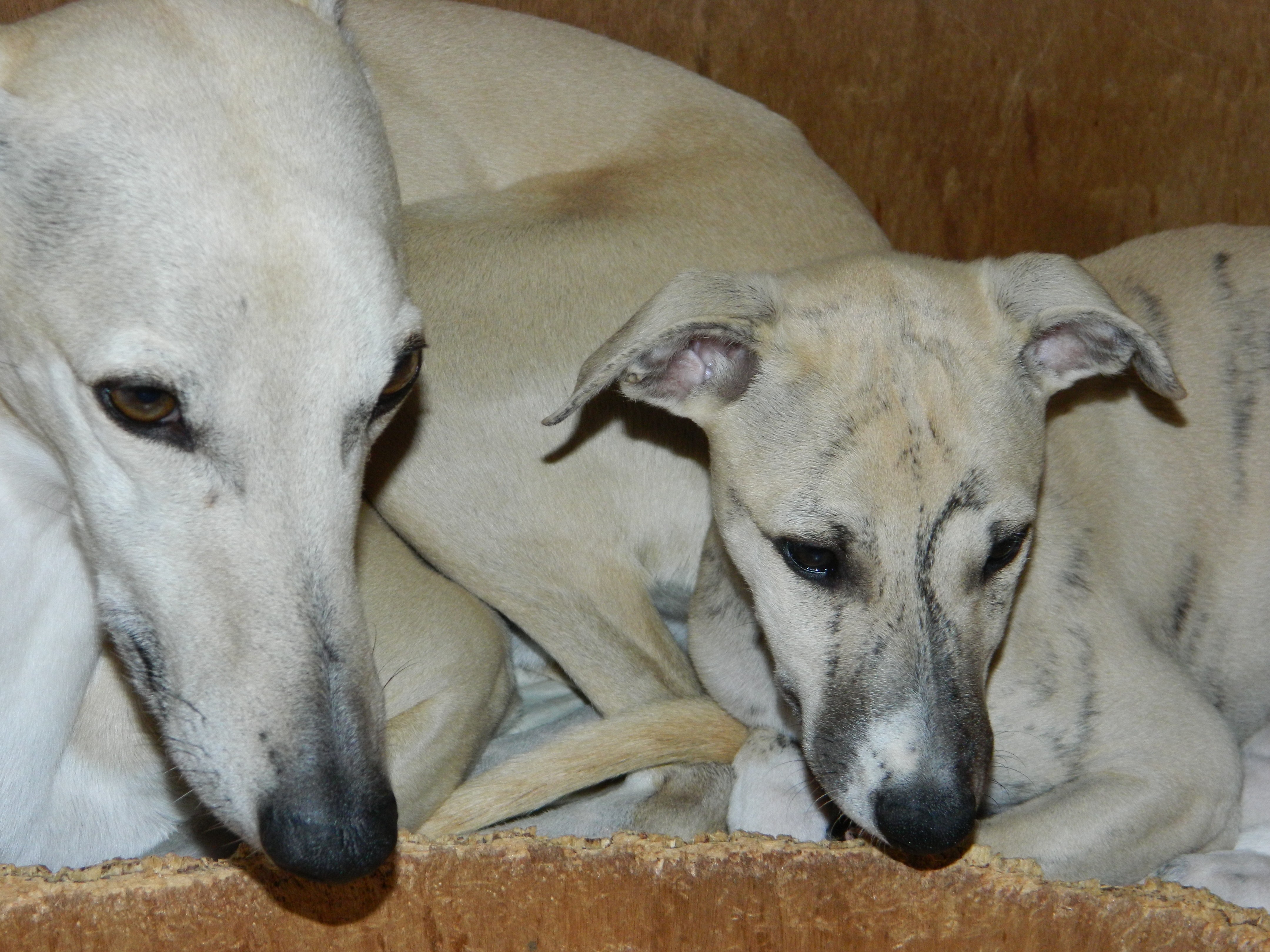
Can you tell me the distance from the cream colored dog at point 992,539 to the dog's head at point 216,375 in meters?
0.56

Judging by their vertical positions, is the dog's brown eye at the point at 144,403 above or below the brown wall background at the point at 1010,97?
above

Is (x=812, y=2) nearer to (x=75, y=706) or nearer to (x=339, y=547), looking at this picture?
(x=339, y=547)

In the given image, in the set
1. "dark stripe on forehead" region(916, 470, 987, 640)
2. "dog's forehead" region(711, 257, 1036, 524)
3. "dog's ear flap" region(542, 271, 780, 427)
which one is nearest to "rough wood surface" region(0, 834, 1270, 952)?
"dark stripe on forehead" region(916, 470, 987, 640)

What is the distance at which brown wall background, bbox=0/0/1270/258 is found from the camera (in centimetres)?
337

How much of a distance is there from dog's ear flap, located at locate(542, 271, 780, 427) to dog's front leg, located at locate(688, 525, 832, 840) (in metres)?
0.32

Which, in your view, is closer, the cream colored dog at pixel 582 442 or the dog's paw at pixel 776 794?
the dog's paw at pixel 776 794

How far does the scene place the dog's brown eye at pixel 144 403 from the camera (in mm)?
1856

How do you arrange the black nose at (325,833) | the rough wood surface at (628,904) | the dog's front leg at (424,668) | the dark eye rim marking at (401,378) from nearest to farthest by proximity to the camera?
the black nose at (325,833), the rough wood surface at (628,904), the dark eye rim marking at (401,378), the dog's front leg at (424,668)

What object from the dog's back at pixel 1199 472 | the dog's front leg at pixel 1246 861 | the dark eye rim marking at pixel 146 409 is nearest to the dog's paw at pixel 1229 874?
the dog's front leg at pixel 1246 861

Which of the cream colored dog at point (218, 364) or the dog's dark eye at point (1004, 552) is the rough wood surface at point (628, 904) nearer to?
the cream colored dog at point (218, 364)

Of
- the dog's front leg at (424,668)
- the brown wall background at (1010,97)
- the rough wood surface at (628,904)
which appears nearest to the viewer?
the rough wood surface at (628,904)

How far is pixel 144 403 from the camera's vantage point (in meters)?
1.87

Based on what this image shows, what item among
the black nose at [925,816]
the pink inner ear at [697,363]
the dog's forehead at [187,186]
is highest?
the dog's forehead at [187,186]

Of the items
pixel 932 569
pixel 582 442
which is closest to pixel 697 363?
pixel 582 442
